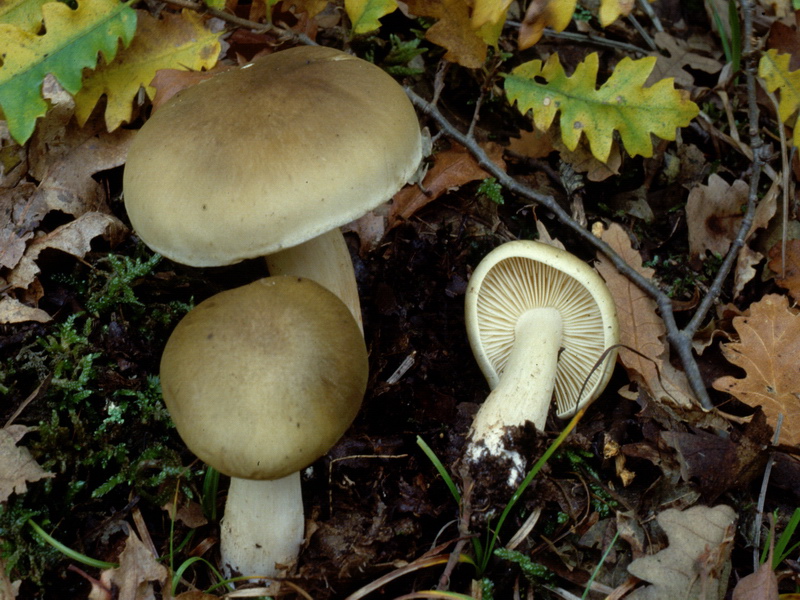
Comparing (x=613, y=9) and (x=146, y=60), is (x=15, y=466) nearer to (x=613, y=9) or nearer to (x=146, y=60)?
(x=146, y=60)

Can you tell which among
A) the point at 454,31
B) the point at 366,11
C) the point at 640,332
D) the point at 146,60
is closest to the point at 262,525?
the point at 640,332

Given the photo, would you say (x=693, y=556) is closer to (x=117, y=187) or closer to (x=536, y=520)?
(x=536, y=520)

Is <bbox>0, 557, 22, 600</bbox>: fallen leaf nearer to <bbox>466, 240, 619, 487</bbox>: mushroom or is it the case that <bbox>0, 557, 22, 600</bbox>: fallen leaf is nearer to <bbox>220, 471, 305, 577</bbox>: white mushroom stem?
<bbox>220, 471, 305, 577</bbox>: white mushroom stem

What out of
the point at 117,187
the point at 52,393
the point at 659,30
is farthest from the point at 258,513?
the point at 659,30

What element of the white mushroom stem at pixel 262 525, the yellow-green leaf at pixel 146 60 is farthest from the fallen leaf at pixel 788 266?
the yellow-green leaf at pixel 146 60

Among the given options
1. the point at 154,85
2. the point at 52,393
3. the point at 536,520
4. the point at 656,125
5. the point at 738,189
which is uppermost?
the point at 154,85

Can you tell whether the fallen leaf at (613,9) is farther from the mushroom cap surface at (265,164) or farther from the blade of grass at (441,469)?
the blade of grass at (441,469)

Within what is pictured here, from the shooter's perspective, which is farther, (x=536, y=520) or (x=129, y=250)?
(x=129, y=250)
